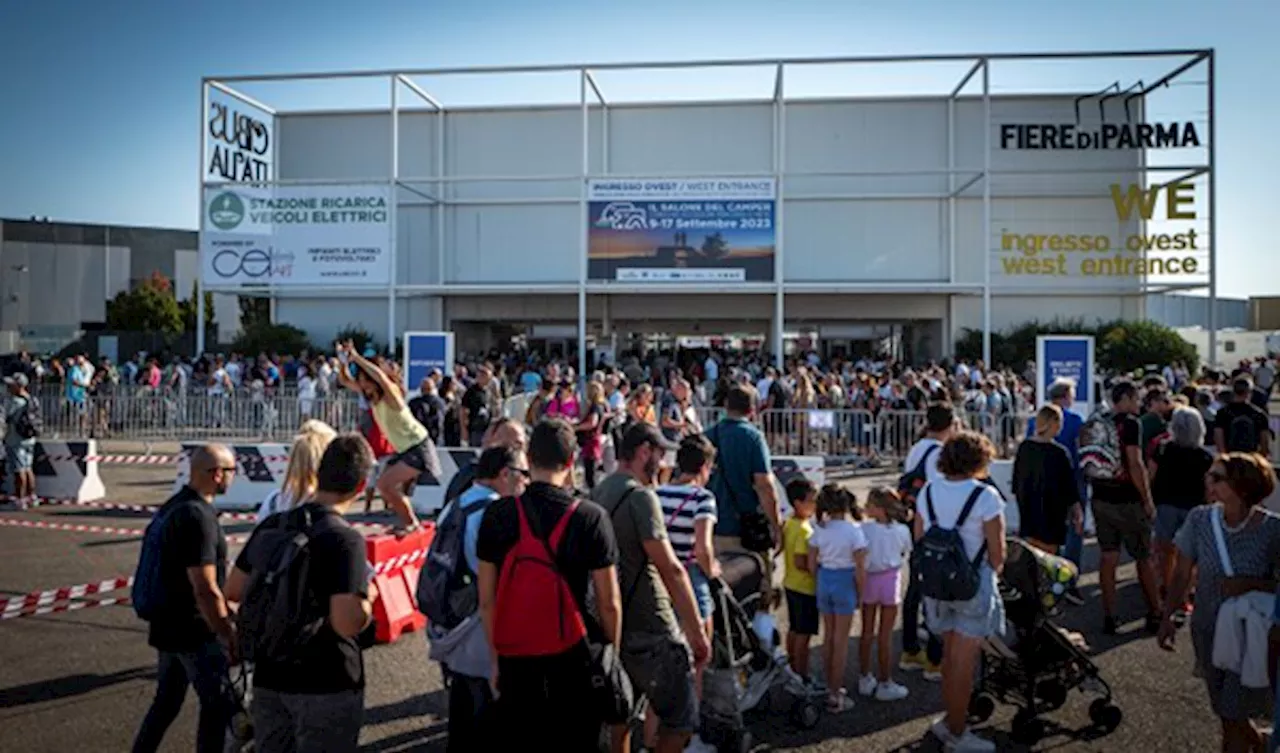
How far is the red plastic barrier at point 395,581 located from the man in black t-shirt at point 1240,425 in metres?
7.68

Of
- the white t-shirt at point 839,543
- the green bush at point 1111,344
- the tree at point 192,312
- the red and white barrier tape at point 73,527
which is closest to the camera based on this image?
the white t-shirt at point 839,543

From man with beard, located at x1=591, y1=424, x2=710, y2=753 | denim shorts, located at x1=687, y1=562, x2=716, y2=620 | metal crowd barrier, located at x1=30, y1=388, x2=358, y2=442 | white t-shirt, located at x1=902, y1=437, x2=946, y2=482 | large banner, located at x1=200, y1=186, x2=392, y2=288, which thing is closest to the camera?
man with beard, located at x1=591, y1=424, x2=710, y2=753

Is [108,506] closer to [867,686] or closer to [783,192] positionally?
[867,686]

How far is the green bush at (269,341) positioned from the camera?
28844 mm

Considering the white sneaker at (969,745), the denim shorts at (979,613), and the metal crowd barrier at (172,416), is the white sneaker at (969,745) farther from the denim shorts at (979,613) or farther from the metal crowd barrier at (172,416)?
the metal crowd barrier at (172,416)

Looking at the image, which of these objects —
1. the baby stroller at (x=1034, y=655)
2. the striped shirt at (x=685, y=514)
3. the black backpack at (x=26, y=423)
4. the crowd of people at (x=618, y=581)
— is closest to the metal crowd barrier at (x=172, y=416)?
the black backpack at (x=26, y=423)

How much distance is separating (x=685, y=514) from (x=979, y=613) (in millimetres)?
1655

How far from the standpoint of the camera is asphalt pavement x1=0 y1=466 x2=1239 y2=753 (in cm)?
503

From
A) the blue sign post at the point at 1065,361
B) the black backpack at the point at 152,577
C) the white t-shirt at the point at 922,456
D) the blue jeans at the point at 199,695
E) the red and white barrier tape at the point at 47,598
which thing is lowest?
the red and white barrier tape at the point at 47,598

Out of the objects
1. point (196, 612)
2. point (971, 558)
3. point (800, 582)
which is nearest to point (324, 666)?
point (196, 612)

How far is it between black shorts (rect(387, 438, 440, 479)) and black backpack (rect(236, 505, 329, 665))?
4.51 m

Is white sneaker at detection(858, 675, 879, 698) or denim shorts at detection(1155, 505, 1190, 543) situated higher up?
denim shorts at detection(1155, 505, 1190, 543)

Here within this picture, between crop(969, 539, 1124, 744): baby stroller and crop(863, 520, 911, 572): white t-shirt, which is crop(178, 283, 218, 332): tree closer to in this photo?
crop(863, 520, 911, 572): white t-shirt

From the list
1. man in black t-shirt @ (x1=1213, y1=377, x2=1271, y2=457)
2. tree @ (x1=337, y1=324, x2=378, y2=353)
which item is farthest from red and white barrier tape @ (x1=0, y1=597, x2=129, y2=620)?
tree @ (x1=337, y1=324, x2=378, y2=353)
